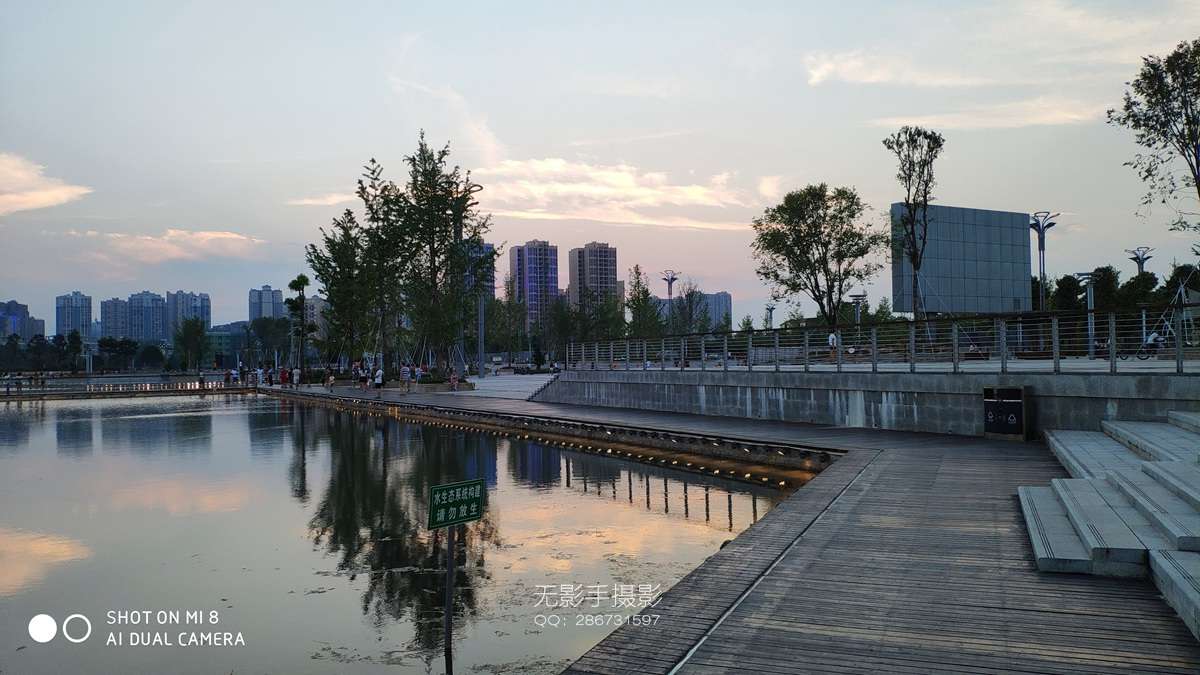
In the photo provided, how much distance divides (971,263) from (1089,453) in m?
35.0

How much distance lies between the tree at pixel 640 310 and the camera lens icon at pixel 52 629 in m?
75.3

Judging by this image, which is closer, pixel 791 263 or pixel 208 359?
pixel 791 263

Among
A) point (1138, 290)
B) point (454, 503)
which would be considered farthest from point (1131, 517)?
point (1138, 290)

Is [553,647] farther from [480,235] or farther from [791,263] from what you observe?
[480,235]

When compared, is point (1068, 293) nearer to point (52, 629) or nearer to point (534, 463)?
point (534, 463)

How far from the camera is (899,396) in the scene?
20547 mm

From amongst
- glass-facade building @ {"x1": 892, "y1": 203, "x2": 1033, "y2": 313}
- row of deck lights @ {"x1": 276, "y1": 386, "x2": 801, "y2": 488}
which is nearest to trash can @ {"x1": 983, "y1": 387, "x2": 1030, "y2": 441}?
row of deck lights @ {"x1": 276, "y1": 386, "x2": 801, "y2": 488}

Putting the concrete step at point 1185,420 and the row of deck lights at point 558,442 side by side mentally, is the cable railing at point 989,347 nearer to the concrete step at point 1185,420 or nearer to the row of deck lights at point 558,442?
the concrete step at point 1185,420

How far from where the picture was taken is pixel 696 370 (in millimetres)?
29281

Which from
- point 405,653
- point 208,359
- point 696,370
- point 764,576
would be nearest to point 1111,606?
Result: point 764,576

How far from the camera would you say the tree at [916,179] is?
143 feet

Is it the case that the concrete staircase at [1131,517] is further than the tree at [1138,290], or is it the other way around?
the tree at [1138,290]

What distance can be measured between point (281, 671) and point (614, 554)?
17.3 ft

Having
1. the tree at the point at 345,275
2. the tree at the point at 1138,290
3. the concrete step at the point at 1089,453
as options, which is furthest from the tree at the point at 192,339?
the concrete step at the point at 1089,453
